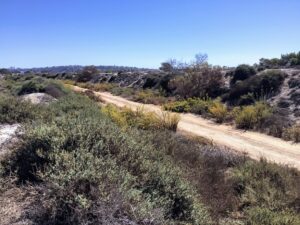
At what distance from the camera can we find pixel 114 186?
4520 mm

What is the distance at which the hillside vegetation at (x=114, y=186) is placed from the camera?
14.0 feet

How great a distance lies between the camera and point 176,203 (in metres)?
5.42

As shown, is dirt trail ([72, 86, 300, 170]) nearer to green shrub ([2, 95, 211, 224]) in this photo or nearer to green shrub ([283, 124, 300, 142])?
green shrub ([283, 124, 300, 142])

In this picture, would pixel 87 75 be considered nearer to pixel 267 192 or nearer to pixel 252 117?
pixel 252 117

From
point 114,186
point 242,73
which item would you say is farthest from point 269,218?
point 242,73

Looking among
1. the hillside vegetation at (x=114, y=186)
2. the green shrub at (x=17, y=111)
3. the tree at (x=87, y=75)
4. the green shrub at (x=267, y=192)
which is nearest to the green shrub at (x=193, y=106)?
the green shrub at (x=267, y=192)

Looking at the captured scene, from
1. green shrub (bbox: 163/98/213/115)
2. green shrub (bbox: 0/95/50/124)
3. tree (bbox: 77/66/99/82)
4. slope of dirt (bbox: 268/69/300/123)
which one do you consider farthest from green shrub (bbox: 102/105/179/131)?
tree (bbox: 77/66/99/82)

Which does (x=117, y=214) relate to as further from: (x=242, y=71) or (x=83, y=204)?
(x=242, y=71)

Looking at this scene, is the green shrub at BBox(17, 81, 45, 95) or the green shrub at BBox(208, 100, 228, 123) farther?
the green shrub at BBox(17, 81, 45, 95)

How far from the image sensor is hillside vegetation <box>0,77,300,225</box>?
4281 millimetres

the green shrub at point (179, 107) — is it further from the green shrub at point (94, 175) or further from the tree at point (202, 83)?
the green shrub at point (94, 175)

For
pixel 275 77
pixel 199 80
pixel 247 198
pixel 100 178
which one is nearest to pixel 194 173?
pixel 247 198

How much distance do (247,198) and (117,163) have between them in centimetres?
333

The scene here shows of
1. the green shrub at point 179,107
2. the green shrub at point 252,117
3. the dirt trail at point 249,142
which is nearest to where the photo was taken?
the dirt trail at point 249,142
